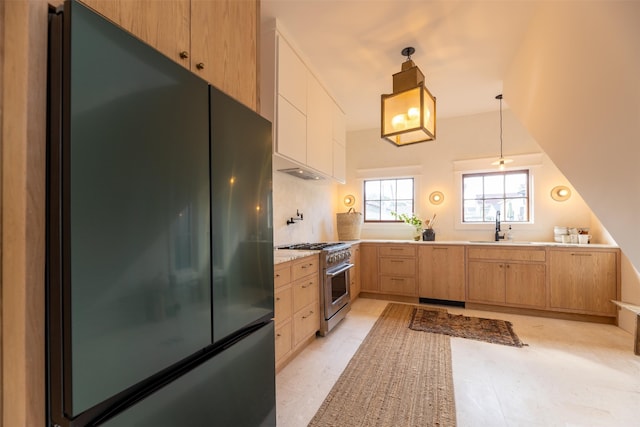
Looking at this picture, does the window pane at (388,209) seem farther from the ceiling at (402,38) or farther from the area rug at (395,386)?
the area rug at (395,386)

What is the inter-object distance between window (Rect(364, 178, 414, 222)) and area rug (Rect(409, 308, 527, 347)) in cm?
180

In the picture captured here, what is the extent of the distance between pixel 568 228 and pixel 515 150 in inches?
49.3

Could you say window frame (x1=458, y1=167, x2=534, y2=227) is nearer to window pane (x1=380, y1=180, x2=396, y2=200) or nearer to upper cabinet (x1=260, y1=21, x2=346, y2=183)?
window pane (x1=380, y1=180, x2=396, y2=200)

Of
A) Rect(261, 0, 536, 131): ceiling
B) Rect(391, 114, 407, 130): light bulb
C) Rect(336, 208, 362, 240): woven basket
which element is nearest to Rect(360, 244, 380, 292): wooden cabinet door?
Rect(336, 208, 362, 240): woven basket

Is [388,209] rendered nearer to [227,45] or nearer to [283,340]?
[283,340]

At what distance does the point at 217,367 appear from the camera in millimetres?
964

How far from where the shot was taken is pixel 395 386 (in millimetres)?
1954

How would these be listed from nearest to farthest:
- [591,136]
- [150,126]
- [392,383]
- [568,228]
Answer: [150,126] → [591,136] → [392,383] → [568,228]

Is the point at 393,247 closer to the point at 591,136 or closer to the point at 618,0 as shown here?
the point at 591,136

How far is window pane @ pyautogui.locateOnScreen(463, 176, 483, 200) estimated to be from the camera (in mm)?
4266

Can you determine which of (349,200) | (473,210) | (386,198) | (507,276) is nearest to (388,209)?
(386,198)

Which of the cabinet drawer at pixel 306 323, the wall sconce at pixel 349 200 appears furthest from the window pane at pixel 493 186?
Answer: the cabinet drawer at pixel 306 323

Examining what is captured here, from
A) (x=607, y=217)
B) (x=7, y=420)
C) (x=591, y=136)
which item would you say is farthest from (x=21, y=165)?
(x=607, y=217)

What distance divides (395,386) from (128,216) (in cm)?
203
